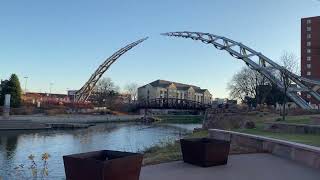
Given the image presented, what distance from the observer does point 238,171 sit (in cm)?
1153

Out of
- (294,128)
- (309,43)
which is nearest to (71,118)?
(309,43)

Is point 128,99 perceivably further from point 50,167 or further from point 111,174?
point 111,174

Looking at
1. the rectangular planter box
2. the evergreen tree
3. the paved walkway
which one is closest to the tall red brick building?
the evergreen tree

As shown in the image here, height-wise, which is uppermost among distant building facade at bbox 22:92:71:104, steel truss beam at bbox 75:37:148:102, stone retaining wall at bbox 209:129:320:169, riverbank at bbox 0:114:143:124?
steel truss beam at bbox 75:37:148:102

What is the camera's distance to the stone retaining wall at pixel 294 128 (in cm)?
2095

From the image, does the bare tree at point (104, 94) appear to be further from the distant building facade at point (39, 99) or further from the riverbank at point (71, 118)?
the riverbank at point (71, 118)

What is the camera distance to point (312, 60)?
103688mm

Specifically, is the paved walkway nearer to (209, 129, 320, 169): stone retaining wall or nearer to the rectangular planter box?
the rectangular planter box

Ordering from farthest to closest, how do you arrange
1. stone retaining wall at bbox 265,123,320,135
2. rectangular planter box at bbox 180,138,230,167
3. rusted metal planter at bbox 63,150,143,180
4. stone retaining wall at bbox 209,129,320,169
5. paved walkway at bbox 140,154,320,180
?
stone retaining wall at bbox 265,123,320,135, stone retaining wall at bbox 209,129,320,169, rectangular planter box at bbox 180,138,230,167, paved walkway at bbox 140,154,320,180, rusted metal planter at bbox 63,150,143,180

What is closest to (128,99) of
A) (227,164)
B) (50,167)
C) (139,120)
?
(139,120)

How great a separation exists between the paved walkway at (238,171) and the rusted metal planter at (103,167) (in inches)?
94.1

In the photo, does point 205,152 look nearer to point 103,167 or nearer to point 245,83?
point 103,167

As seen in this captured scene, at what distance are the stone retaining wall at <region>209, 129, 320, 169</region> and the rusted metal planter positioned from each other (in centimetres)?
643

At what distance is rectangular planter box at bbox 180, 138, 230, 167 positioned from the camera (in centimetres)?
1205
